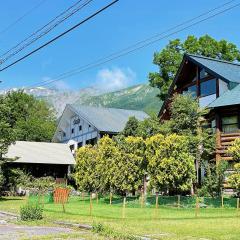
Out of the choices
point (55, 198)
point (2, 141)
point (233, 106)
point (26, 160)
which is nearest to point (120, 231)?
point (55, 198)

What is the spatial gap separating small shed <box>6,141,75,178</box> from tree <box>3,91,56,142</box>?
13.2 meters

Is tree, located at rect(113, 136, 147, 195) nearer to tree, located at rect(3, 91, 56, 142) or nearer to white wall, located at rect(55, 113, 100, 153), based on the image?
white wall, located at rect(55, 113, 100, 153)

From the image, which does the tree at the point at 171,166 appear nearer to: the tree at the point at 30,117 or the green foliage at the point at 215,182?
the green foliage at the point at 215,182

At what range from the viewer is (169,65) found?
188 ft

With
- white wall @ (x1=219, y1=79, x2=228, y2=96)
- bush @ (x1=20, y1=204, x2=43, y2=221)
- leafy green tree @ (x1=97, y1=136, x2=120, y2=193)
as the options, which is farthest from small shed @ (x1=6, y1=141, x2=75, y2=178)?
bush @ (x1=20, y1=204, x2=43, y2=221)

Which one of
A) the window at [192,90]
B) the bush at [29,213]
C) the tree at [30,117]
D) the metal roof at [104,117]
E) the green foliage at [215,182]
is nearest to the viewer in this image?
the bush at [29,213]

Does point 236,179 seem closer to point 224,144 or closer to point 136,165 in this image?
point 224,144

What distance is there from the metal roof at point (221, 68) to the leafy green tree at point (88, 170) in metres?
11.5

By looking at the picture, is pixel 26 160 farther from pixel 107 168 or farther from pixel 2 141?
Result: pixel 107 168

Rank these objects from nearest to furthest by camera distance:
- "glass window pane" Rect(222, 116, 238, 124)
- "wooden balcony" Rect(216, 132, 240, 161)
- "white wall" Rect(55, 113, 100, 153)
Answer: "wooden balcony" Rect(216, 132, 240, 161) → "glass window pane" Rect(222, 116, 238, 124) → "white wall" Rect(55, 113, 100, 153)

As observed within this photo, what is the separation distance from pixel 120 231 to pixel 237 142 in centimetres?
1491

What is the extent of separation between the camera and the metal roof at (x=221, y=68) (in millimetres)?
36562

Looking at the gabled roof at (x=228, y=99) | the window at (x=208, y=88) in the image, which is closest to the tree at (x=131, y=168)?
the gabled roof at (x=228, y=99)

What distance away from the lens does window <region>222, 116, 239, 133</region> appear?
34.7m
